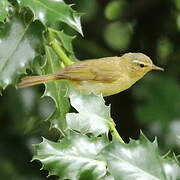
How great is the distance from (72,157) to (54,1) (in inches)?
37.1

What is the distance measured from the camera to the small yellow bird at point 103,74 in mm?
3607

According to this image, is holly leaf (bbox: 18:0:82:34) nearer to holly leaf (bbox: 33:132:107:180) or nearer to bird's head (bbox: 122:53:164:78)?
holly leaf (bbox: 33:132:107:180)

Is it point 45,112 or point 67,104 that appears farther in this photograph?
point 45,112

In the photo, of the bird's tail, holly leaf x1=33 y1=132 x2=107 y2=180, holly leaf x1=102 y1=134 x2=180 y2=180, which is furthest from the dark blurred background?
holly leaf x1=102 y1=134 x2=180 y2=180

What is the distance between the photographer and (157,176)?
100.0 inches

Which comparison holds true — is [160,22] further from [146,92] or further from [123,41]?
[146,92]

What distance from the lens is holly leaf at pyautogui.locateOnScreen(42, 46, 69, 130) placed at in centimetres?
330

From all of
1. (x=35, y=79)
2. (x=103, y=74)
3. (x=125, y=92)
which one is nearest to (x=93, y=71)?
(x=103, y=74)

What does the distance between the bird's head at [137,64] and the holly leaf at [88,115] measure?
1.31m

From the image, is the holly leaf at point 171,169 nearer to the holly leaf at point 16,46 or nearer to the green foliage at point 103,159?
the green foliage at point 103,159

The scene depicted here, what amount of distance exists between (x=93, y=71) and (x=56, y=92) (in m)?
0.69

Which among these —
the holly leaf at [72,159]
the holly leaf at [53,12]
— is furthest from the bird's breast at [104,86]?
the holly leaf at [72,159]

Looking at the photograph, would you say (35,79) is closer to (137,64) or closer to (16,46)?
(16,46)

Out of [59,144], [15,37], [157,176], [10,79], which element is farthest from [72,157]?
[15,37]
